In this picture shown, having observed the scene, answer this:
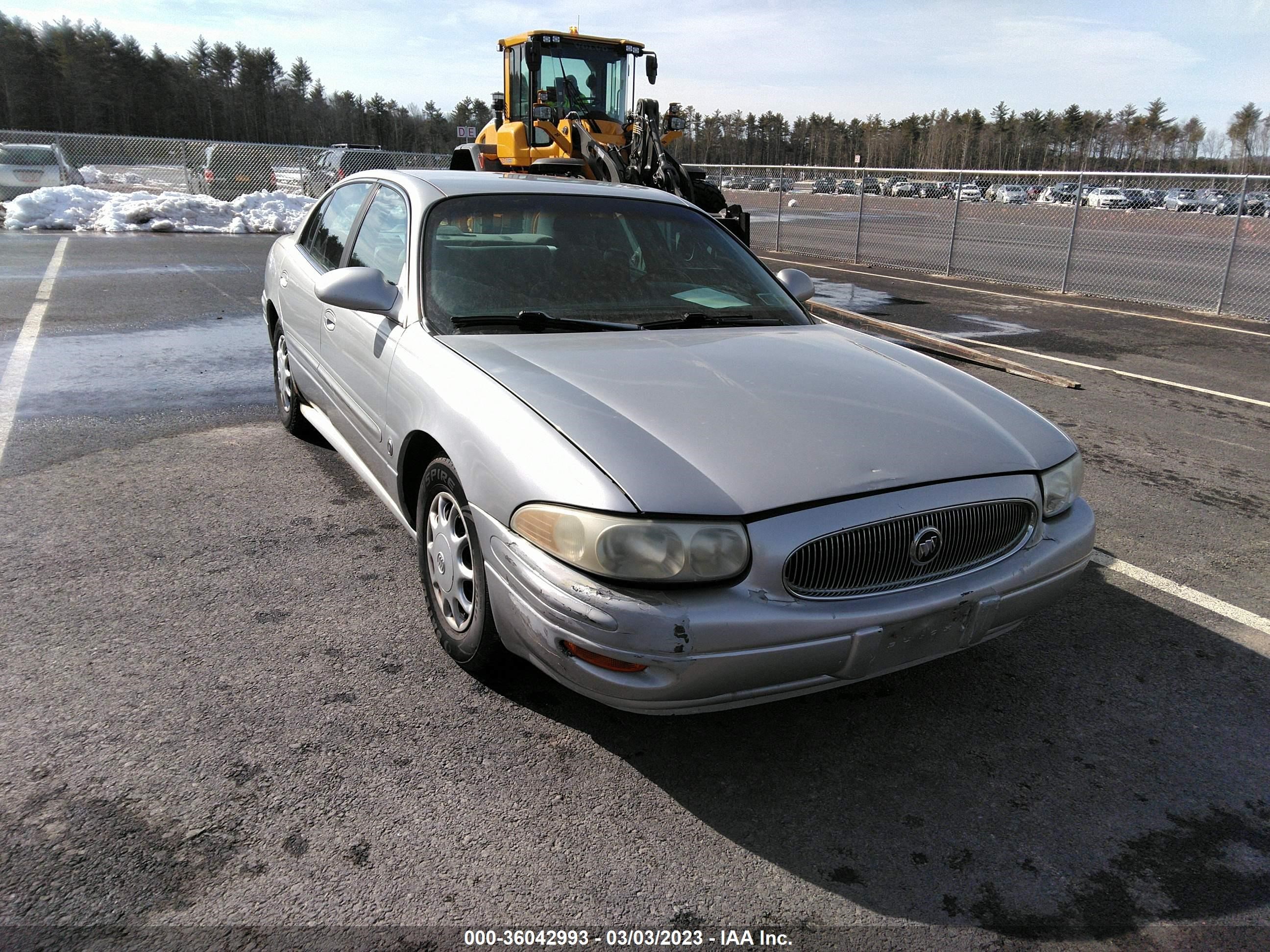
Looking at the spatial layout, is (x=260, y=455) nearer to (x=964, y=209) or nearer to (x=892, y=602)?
(x=892, y=602)

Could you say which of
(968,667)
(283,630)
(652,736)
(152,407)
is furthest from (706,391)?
(152,407)

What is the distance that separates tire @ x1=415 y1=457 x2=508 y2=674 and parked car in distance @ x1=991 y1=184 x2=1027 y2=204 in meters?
16.7

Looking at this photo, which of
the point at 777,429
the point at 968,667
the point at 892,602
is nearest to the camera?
the point at 892,602

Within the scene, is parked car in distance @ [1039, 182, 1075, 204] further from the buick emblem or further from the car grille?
the buick emblem

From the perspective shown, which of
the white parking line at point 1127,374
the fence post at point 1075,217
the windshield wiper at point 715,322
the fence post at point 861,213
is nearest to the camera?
the windshield wiper at point 715,322

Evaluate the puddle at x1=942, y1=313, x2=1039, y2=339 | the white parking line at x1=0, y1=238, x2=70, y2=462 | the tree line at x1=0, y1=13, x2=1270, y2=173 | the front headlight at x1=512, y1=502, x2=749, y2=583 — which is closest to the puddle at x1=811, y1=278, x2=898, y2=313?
the puddle at x1=942, y1=313, x2=1039, y2=339

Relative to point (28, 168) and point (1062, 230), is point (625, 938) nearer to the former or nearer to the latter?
point (1062, 230)

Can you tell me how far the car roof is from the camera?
379 centimetres

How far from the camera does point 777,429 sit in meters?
2.57

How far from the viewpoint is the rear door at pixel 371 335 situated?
3.41 m

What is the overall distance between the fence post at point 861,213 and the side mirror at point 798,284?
13564 millimetres

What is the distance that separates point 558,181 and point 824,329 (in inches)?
56.2

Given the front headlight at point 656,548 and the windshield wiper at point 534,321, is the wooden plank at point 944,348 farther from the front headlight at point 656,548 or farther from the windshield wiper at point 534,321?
the front headlight at point 656,548

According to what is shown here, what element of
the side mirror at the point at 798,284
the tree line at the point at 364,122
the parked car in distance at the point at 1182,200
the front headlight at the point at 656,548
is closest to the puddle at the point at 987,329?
the parked car in distance at the point at 1182,200
